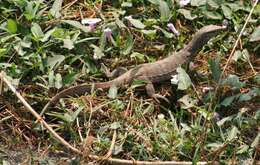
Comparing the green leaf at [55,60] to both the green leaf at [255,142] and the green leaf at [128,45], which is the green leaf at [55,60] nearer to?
the green leaf at [128,45]

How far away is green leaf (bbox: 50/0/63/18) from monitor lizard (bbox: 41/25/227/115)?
0.87 metres

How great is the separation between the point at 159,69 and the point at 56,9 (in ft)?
3.71

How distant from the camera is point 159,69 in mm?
5648

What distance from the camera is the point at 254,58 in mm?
5859

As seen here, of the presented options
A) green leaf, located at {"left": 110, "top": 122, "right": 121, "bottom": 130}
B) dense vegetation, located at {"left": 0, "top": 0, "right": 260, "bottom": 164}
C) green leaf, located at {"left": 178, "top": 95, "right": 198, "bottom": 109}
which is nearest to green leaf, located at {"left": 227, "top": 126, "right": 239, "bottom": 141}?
dense vegetation, located at {"left": 0, "top": 0, "right": 260, "bottom": 164}

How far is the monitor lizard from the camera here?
542cm

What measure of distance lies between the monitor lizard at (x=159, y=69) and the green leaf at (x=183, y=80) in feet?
0.64

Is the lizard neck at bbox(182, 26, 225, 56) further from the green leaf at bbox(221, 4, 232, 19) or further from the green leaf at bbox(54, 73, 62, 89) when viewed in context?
the green leaf at bbox(54, 73, 62, 89)

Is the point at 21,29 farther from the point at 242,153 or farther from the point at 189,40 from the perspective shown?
the point at 242,153

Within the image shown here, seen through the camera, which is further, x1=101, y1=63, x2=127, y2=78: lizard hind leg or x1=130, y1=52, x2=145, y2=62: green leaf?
x1=130, y1=52, x2=145, y2=62: green leaf

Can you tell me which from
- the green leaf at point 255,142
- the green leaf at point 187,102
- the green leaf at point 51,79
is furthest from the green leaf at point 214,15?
the green leaf at point 51,79

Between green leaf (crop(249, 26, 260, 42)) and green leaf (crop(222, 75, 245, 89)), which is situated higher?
green leaf (crop(249, 26, 260, 42))

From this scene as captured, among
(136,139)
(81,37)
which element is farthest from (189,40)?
(136,139)

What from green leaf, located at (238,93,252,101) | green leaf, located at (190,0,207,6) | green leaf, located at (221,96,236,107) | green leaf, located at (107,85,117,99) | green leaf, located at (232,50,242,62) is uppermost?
green leaf, located at (190,0,207,6)
